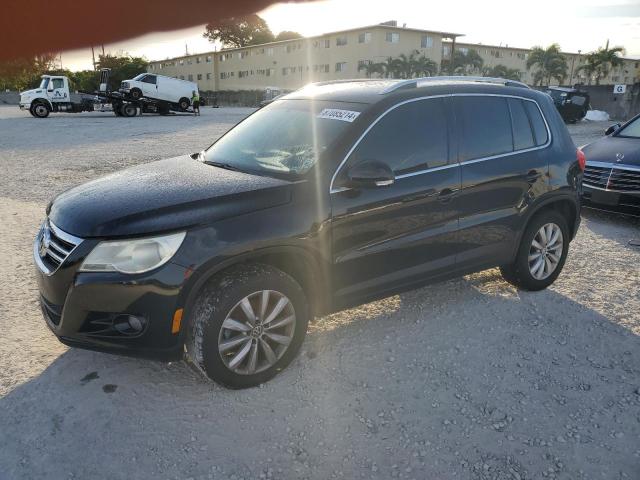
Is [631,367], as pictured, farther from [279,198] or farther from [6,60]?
[6,60]

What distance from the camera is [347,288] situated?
11.0 feet

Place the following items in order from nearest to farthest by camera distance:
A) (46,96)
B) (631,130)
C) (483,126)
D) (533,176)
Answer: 1. (483,126)
2. (533,176)
3. (631,130)
4. (46,96)

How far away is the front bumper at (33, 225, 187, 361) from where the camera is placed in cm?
265

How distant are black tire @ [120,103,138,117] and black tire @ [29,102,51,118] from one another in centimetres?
380

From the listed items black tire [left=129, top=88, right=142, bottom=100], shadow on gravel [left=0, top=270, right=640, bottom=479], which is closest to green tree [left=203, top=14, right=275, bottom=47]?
black tire [left=129, top=88, right=142, bottom=100]

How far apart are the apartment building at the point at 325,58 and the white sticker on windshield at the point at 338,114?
46.5 metres

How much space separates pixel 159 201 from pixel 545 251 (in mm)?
3374

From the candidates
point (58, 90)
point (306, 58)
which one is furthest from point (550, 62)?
point (58, 90)

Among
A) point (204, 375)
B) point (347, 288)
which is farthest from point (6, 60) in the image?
point (347, 288)

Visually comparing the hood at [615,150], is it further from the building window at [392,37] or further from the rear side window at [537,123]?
the building window at [392,37]

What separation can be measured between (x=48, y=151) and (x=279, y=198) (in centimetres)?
1295

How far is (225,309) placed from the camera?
2838mm

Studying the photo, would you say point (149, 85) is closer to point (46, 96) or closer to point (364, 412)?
point (46, 96)

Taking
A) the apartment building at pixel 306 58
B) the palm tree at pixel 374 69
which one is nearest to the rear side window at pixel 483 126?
the palm tree at pixel 374 69
